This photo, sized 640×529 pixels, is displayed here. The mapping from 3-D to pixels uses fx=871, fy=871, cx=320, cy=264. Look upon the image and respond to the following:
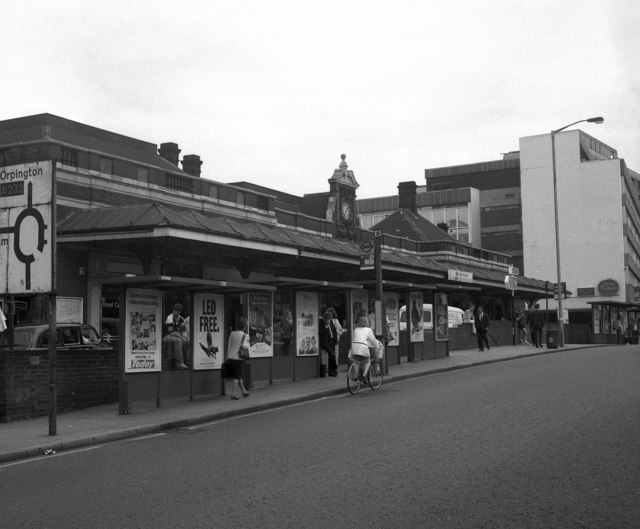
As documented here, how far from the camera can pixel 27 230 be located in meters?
14.8

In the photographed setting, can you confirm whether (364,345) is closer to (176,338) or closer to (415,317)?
(176,338)

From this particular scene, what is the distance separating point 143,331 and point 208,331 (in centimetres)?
220

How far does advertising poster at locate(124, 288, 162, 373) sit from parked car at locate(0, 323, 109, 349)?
3136mm

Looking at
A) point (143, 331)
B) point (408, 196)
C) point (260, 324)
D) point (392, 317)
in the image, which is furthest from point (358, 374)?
point (408, 196)

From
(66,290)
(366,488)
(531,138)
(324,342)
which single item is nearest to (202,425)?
(366,488)

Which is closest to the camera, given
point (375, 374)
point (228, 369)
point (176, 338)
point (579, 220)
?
point (176, 338)

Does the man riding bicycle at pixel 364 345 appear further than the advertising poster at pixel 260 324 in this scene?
No

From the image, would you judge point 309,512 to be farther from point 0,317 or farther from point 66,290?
point 66,290

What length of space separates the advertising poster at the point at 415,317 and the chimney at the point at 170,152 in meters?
25.2

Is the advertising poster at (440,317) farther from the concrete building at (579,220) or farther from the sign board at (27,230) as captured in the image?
the concrete building at (579,220)

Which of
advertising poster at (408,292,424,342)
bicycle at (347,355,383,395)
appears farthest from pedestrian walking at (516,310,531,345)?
bicycle at (347,355,383,395)

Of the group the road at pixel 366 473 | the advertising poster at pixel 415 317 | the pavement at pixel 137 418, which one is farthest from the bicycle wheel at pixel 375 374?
the advertising poster at pixel 415 317

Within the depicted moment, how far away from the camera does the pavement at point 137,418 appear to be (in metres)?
13.1

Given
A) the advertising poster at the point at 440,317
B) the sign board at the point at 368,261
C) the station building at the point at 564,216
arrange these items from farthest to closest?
the station building at the point at 564,216 → the advertising poster at the point at 440,317 → the sign board at the point at 368,261
